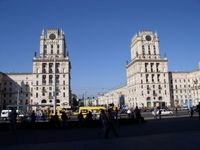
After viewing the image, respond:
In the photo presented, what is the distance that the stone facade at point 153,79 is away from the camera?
291 ft

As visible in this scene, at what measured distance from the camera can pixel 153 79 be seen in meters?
91.6

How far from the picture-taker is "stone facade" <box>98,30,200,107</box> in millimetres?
88688

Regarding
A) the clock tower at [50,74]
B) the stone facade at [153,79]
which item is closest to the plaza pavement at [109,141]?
the clock tower at [50,74]

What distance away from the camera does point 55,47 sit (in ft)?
290

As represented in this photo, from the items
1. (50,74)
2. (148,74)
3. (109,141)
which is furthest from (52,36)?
(109,141)

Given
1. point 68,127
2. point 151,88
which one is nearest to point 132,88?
point 151,88

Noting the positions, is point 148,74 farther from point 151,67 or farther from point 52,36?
point 52,36

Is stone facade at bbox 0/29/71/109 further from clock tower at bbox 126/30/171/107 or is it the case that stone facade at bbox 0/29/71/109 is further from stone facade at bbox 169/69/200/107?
stone facade at bbox 169/69/200/107

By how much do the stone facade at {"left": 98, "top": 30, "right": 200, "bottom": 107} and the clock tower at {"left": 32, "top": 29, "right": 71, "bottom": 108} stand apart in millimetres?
33036

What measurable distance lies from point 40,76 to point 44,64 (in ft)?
18.9

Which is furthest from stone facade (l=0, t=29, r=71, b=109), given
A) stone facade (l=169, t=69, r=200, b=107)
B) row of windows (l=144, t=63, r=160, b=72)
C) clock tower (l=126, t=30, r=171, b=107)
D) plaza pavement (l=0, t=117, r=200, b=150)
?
plaza pavement (l=0, t=117, r=200, b=150)

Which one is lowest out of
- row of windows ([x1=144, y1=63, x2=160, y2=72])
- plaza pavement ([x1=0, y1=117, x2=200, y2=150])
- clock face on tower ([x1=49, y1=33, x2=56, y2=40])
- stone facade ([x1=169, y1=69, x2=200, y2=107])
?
plaza pavement ([x1=0, y1=117, x2=200, y2=150])

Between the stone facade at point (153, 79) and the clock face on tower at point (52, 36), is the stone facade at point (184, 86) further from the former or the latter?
the clock face on tower at point (52, 36)

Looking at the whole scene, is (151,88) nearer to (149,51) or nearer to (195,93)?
(149,51)
